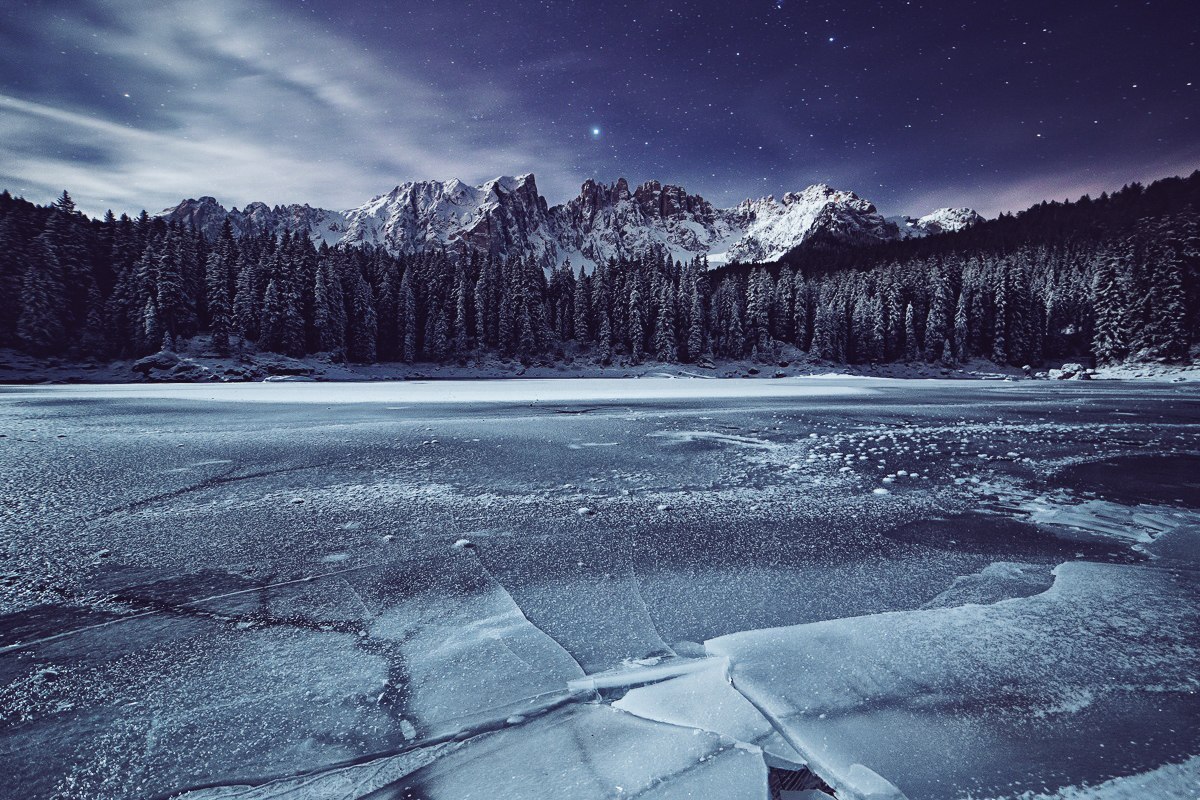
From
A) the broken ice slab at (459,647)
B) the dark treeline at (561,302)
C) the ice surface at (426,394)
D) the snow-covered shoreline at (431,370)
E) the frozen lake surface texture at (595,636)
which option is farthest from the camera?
the dark treeline at (561,302)

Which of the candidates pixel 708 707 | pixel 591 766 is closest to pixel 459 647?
pixel 591 766

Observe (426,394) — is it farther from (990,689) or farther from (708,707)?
(990,689)


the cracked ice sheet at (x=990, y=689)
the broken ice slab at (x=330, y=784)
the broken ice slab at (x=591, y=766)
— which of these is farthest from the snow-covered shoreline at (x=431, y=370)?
the broken ice slab at (x=330, y=784)

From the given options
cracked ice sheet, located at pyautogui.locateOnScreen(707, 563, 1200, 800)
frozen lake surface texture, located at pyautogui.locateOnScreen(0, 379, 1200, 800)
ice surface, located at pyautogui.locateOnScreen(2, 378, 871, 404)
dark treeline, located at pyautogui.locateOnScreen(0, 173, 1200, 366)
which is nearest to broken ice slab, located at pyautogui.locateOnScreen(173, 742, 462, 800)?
frozen lake surface texture, located at pyautogui.locateOnScreen(0, 379, 1200, 800)

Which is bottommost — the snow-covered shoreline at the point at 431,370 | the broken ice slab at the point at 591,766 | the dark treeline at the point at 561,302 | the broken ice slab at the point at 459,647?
the broken ice slab at the point at 459,647

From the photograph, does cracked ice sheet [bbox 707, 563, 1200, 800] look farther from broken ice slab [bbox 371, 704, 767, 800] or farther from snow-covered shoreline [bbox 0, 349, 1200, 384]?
snow-covered shoreline [bbox 0, 349, 1200, 384]

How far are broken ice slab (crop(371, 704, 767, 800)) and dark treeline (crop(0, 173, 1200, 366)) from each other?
57594 millimetres

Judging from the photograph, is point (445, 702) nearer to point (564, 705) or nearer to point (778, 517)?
point (564, 705)

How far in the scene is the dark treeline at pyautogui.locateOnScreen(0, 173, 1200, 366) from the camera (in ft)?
152

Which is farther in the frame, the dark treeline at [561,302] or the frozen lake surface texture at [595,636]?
the dark treeline at [561,302]

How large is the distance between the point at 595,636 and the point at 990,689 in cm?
201

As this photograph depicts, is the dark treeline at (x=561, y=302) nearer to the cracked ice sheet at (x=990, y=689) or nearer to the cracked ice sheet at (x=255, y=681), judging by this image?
the cracked ice sheet at (x=255, y=681)

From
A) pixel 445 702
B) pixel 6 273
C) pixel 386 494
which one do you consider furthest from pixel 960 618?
pixel 6 273

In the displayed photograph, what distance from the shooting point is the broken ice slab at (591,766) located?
5.46 feet
